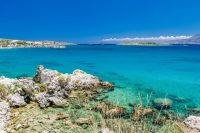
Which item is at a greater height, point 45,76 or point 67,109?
point 45,76

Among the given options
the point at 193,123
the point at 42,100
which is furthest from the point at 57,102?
the point at 193,123

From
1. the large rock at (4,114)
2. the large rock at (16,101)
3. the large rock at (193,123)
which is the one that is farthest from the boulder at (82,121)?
the large rock at (16,101)

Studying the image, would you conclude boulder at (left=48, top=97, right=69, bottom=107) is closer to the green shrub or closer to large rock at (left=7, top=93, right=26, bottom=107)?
large rock at (left=7, top=93, right=26, bottom=107)

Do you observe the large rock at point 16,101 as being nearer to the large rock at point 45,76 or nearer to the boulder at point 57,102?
the boulder at point 57,102

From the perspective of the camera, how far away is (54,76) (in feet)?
88.2

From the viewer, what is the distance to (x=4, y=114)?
16766mm

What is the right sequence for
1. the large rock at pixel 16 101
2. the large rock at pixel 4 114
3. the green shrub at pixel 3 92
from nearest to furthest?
the large rock at pixel 4 114, the large rock at pixel 16 101, the green shrub at pixel 3 92

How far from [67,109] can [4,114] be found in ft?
12.0

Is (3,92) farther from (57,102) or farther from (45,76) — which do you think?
(45,76)

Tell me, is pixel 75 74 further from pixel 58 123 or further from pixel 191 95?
pixel 58 123

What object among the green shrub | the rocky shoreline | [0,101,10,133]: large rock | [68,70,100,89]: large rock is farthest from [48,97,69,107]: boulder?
[68,70,100,89]: large rock

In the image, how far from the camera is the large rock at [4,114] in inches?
587

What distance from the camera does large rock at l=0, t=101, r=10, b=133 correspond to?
14918mm

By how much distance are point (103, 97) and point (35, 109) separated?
566 centimetres
